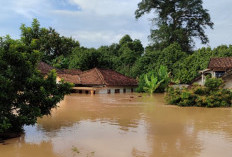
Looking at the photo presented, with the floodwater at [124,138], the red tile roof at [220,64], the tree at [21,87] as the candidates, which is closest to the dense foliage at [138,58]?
the red tile roof at [220,64]

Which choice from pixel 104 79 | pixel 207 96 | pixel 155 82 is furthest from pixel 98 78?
pixel 207 96

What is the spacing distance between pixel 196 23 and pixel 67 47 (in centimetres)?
2321

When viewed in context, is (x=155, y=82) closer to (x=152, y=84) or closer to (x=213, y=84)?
(x=152, y=84)

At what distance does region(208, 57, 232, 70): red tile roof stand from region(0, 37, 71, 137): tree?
676 inches

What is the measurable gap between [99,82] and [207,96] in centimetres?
1432

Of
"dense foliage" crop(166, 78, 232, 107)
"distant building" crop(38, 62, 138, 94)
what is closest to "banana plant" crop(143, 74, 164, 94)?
"distant building" crop(38, 62, 138, 94)

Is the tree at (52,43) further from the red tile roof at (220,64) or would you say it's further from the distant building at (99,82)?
the red tile roof at (220,64)

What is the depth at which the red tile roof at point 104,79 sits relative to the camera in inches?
1105

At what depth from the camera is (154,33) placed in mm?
37719

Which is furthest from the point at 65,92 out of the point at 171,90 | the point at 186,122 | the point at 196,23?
the point at 196,23

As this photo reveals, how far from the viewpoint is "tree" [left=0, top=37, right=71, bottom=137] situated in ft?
24.8

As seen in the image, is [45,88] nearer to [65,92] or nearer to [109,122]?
[65,92]

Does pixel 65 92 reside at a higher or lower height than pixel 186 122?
higher

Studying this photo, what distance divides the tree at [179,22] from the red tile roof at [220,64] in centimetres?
1334
